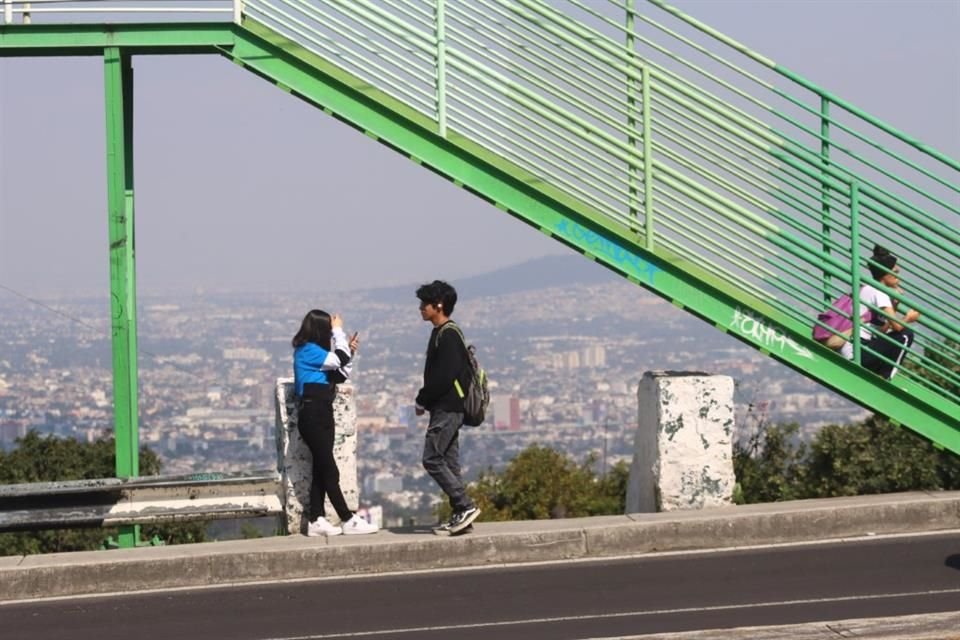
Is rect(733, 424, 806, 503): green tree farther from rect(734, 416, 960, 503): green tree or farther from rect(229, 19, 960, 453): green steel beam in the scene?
rect(229, 19, 960, 453): green steel beam

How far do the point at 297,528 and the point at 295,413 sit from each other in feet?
2.59

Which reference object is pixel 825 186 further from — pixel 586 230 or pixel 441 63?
pixel 441 63

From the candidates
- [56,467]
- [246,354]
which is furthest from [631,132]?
[246,354]

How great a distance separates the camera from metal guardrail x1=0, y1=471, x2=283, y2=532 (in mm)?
11641

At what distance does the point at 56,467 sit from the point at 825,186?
15.5m

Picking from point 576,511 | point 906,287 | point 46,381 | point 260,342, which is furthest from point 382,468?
point 906,287

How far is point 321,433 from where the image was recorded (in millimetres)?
A: 11359

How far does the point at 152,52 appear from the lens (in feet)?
40.4

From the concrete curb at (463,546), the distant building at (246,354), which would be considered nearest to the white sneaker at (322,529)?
the concrete curb at (463,546)

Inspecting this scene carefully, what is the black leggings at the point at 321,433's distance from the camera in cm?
1135

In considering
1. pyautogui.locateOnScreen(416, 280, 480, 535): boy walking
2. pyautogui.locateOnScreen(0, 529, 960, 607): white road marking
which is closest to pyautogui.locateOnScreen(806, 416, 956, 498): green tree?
pyautogui.locateOnScreen(0, 529, 960, 607): white road marking

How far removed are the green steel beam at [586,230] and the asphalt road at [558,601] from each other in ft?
4.24

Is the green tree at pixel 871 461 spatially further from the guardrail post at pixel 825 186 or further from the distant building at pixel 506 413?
the distant building at pixel 506 413

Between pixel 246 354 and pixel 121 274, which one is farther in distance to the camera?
pixel 246 354
